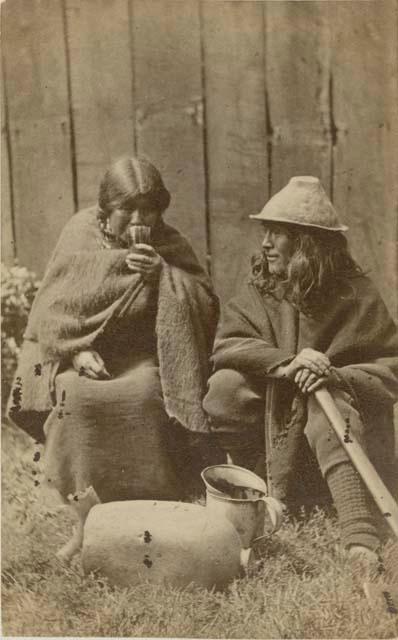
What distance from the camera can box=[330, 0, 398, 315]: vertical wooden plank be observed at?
9.29 ft

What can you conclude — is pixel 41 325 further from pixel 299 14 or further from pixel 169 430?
pixel 299 14

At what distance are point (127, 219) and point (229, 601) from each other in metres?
1.19

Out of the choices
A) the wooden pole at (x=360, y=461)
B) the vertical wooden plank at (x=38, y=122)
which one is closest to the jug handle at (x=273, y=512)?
the wooden pole at (x=360, y=461)

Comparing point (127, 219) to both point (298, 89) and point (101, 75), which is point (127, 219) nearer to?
point (101, 75)

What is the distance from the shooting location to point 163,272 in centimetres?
288

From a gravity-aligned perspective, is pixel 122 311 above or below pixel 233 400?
above

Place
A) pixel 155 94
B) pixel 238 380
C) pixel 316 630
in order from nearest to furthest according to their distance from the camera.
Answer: pixel 316 630 → pixel 238 380 → pixel 155 94

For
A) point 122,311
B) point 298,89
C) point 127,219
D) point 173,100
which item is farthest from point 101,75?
point 122,311

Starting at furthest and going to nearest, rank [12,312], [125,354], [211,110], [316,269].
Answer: [12,312], [211,110], [125,354], [316,269]

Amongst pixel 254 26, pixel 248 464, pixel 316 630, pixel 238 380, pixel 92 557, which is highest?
pixel 254 26

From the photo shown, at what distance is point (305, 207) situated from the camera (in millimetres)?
2783

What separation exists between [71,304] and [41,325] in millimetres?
136

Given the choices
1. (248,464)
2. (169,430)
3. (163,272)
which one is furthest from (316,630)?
(163,272)

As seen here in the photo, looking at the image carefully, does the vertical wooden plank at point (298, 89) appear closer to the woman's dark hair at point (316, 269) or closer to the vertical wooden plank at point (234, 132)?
the vertical wooden plank at point (234, 132)
